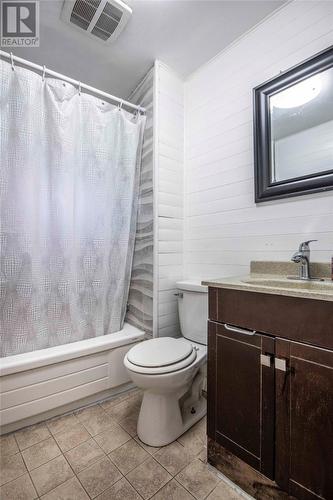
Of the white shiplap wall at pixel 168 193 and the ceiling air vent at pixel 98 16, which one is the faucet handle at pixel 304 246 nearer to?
the white shiplap wall at pixel 168 193

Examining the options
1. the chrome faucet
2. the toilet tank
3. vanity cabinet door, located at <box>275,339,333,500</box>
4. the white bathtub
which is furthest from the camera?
the toilet tank

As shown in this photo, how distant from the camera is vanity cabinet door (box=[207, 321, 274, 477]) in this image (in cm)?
88

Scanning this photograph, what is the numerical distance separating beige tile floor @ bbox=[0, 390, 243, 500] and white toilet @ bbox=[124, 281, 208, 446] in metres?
0.06

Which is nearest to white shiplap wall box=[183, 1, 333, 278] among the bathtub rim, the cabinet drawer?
the cabinet drawer

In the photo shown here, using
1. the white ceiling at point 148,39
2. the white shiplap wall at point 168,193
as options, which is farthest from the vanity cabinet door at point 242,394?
the white ceiling at point 148,39

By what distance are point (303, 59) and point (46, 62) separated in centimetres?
171

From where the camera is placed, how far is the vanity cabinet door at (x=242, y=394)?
2.90 feet

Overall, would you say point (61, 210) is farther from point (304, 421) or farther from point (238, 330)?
point (304, 421)

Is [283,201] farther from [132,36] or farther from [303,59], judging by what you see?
[132,36]

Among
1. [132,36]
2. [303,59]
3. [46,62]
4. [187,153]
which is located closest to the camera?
[303,59]

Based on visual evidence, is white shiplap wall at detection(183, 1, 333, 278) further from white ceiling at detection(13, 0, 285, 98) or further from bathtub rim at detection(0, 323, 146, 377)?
bathtub rim at detection(0, 323, 146, 377)

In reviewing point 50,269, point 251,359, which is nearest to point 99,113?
point 50,269

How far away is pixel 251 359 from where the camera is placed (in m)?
0.93

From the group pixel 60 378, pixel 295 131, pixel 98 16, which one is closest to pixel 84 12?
pixel 98 16
